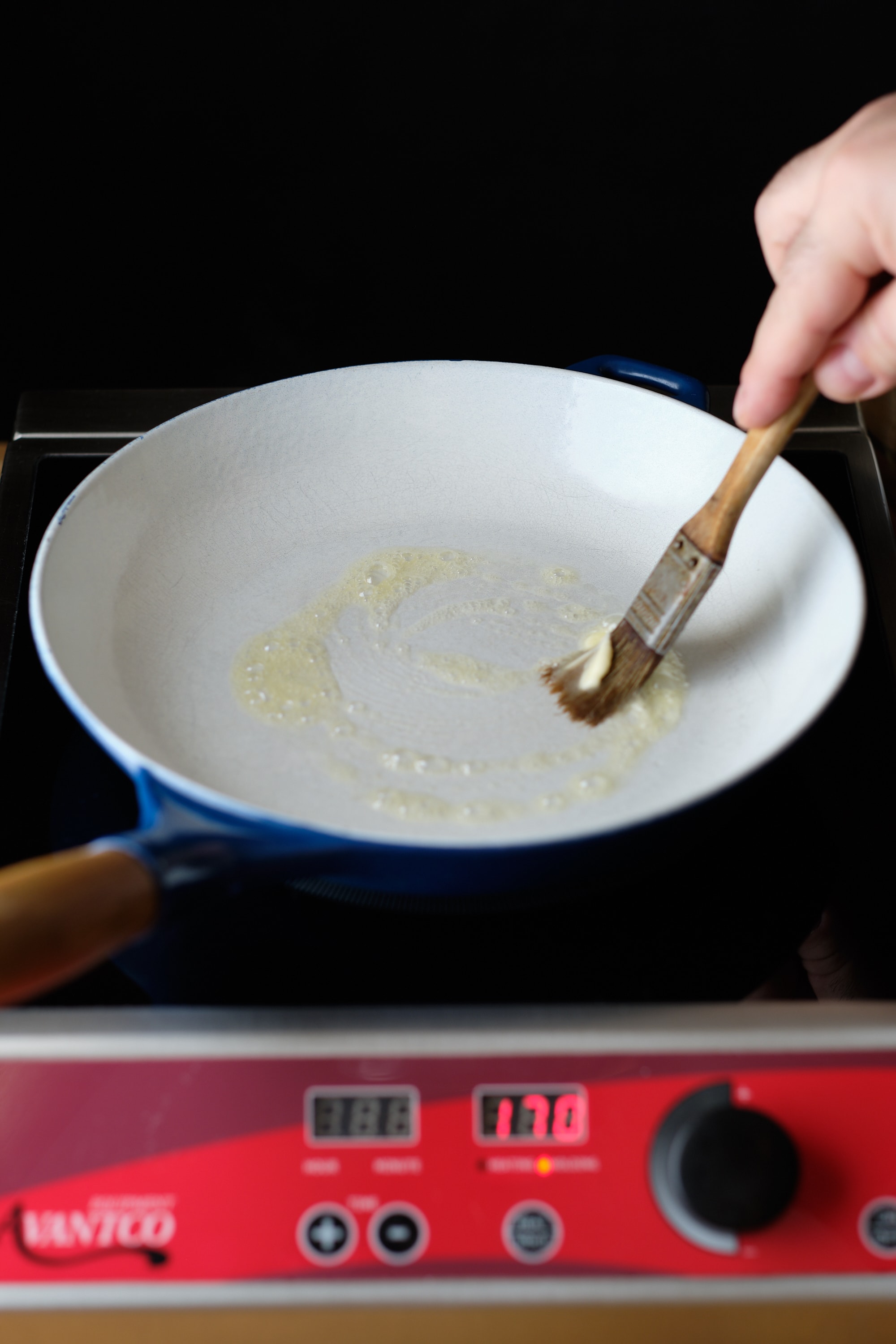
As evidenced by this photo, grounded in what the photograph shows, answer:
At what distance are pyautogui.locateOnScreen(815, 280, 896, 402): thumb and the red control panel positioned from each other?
34 centimetres

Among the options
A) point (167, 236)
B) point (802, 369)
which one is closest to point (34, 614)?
point (802, 369)

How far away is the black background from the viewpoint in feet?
2.92

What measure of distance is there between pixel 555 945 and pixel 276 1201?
173 millimetres

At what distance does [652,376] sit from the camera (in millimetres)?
791

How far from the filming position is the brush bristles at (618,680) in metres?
0.63

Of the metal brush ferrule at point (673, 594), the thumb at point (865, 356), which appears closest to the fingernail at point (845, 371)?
the thumb at point (865, 356)

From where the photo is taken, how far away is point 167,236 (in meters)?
0.97

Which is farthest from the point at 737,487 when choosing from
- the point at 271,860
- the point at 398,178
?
the point at 398,178

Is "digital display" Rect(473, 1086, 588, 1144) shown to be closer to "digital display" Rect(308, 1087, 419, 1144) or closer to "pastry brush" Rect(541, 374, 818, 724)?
"digital display" Rect(308, 1087, 419, 1144)

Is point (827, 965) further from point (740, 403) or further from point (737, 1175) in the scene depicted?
point (740, 403)

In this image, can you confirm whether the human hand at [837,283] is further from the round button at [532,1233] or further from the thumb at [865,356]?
the round button at [532,1233]

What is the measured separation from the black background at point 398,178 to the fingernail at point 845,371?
437mm

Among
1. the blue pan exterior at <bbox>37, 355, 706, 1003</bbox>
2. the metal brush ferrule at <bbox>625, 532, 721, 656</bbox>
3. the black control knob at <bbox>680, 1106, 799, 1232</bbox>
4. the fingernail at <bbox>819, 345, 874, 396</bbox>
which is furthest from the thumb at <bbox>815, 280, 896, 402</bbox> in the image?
the black control knob at <bbox>680, 1106, 799, 1232</bbox>

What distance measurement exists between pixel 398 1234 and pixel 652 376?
0.56 meters
